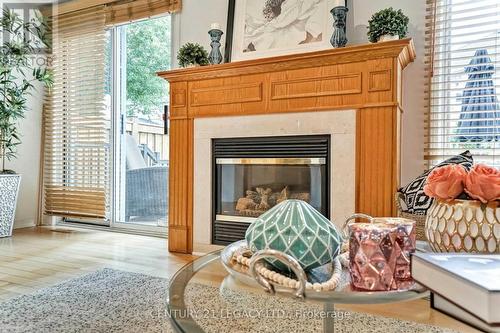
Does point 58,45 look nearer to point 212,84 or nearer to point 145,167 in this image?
point 145,167

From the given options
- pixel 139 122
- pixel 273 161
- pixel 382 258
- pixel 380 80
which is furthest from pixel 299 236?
pixel 139 122

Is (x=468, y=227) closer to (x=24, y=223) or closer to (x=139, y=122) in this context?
(x=139, y=122)

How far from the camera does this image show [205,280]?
965 mm

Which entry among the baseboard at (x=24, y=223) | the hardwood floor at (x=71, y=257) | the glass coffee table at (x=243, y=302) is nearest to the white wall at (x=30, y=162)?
the baseboard at (x=24, y=223)

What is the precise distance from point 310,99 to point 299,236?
183cm

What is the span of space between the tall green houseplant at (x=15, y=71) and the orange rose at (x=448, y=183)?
149 inches

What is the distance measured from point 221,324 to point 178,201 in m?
1.68

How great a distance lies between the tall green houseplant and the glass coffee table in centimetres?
324

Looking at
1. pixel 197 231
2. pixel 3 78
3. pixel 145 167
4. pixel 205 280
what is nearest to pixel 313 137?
pixel 197 231

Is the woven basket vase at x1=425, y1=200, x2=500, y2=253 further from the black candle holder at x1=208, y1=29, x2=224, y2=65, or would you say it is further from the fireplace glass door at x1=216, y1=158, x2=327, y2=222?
the black candle holder at x1=208, y1=29, x2=224, y2=65

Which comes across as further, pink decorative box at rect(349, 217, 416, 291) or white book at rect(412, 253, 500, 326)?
pink decorative box at rect(349, 217, 416, 291)

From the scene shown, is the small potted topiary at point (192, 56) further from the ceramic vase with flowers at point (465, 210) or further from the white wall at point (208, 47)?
the ceramic vase with flowers at point (465, 210)

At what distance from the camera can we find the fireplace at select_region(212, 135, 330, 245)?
245 centimetres

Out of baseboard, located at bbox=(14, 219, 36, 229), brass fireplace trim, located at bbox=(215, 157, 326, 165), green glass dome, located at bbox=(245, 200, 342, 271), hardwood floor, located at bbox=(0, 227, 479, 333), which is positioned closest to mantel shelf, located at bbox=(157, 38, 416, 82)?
brass fireplace trim, located at bbox=(215, 157, 326, 165)
